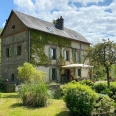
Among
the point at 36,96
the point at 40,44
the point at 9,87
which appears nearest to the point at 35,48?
the point at 40,44

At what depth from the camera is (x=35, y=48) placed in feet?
67.3

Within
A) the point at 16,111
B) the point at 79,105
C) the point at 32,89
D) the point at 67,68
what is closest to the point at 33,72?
the point at 32,89

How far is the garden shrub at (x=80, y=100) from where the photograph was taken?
7379 millimetres

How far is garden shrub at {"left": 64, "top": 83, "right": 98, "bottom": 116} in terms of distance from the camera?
7.38m

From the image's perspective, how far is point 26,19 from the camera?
21641 millimetres

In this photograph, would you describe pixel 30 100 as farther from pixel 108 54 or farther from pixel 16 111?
pixel 108 54

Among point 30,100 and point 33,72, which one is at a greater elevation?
point 33,72

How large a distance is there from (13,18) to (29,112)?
651 inches

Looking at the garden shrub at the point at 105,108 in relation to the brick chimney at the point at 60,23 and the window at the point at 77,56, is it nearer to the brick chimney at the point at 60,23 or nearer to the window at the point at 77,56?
the window at the point at 77,56

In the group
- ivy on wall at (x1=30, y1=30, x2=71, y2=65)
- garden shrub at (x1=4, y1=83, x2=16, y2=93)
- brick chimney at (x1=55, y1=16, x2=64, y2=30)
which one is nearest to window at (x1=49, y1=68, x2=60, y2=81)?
ivy on wall at (x1=30, y1=30, x2=71, y2=65)

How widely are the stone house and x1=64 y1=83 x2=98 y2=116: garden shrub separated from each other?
1262 centimetres

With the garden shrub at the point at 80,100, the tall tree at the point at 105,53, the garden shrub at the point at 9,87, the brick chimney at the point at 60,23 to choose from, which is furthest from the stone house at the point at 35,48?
the garden shrub at the point at 80,100

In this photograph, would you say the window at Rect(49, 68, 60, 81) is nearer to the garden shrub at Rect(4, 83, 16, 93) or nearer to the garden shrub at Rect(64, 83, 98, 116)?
the garden shrub at Rect(4, 83, 16, 93)

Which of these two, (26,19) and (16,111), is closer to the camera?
(16,111)
